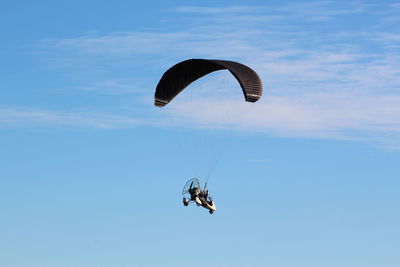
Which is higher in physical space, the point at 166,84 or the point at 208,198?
the point at 166,84

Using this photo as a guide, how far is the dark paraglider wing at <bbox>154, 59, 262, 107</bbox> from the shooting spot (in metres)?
82.6

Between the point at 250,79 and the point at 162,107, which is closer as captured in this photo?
the point at 250,79

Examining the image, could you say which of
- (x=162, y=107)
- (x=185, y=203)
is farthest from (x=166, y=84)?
(x=185, y=203)

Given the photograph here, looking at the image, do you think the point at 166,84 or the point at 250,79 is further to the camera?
the point at 166,84

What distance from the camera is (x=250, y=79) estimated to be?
81.7m

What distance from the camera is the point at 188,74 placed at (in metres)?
88.1

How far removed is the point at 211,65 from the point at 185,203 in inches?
331

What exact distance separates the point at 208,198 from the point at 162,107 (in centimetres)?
661

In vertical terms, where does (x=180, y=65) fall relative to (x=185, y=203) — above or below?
above

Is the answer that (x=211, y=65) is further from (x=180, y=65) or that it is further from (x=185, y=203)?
(x=185, y=203)

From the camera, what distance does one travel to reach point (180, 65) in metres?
86.8

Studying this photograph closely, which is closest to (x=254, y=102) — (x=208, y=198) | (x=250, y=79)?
(x=250, y=79)

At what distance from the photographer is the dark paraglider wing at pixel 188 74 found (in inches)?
3250

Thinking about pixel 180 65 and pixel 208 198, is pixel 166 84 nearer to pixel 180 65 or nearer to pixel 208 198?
pixel 180 65
